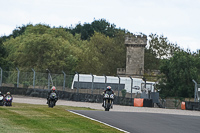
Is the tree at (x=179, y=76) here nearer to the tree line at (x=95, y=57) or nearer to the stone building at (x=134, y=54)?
the tree line at (x=95, y=57)

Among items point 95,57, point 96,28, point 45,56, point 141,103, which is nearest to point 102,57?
point 95,57

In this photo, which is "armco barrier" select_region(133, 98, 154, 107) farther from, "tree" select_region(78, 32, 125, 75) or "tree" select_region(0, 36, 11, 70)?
"tree" select_region(78, 32, 125, 75)

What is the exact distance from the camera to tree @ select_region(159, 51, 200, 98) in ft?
197

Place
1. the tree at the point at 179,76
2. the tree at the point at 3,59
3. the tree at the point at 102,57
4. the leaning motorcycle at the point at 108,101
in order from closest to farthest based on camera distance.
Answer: the leaning motorcycle at the point at 108,101
the tree at the point at 179,76
the tree at the point at 3,59
the tree at the point at 102,57

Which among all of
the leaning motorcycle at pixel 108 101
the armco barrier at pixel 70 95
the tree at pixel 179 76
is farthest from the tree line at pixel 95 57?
the leaning motorcycle at pixel 108 101

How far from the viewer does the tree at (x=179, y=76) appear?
6012cm

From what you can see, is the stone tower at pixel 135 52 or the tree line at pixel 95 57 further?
the stone tower at pixel 135 52

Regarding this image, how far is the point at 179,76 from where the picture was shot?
61000 millimetres

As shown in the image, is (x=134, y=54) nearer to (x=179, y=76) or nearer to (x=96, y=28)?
(x=179, y=76)

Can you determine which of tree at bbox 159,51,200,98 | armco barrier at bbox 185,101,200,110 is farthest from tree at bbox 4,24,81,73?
armco barrier at bbox 185,101,200,110

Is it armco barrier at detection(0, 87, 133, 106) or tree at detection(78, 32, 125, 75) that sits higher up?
tree at detection(78, 32, 125, 75)

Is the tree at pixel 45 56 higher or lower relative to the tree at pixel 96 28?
lower

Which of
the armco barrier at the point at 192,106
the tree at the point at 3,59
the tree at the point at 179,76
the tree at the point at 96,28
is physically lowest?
the armco barrier at the point at 192,106

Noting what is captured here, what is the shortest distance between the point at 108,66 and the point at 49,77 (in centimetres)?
5221
